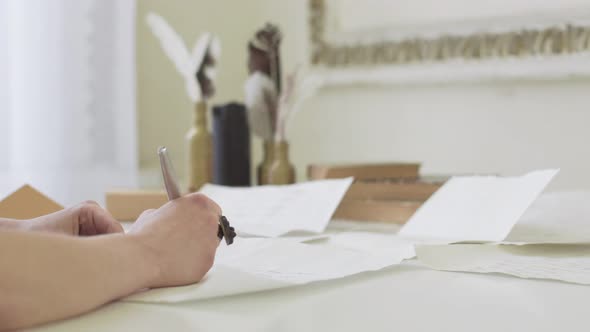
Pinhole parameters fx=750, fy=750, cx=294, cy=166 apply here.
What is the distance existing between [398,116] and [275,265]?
1.50 metres

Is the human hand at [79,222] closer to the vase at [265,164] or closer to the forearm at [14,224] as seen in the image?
the forearm at [14,224]

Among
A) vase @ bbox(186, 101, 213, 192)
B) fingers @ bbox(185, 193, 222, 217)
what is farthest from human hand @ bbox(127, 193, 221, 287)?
vase @ bbox(186, 101, 213, 192)

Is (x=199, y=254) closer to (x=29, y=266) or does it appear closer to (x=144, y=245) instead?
(x=144, y=245)

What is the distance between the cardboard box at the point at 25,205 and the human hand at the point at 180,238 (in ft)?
1.06

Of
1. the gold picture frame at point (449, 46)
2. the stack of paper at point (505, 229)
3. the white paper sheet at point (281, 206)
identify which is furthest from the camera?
the gold picture frame at point (449, 46)

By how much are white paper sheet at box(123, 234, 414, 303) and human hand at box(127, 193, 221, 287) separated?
1 cm

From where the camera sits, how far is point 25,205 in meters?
0.92

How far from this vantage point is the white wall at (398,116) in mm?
1908

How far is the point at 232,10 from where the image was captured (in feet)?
7.82

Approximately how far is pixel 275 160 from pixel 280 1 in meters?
0.99

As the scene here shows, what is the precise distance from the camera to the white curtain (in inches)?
65.1

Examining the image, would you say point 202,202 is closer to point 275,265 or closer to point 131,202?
point 275,265

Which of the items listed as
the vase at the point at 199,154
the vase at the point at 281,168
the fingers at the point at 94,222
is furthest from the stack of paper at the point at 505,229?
the vase at the point at 199,154

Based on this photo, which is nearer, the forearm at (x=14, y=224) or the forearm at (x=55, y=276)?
the forearm at (x=55, y=276)
